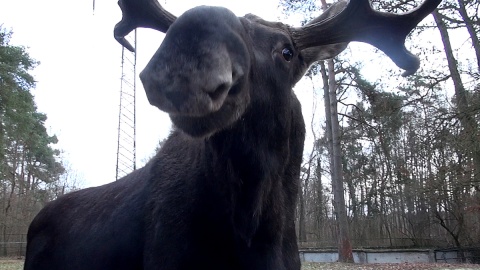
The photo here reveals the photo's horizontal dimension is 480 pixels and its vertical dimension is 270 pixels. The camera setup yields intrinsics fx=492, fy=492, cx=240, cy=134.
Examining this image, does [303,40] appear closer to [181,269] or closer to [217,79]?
[217,79]

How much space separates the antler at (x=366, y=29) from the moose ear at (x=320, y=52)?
0.65 feet

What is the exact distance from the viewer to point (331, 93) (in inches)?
996

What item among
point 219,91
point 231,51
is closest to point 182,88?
point 219,91

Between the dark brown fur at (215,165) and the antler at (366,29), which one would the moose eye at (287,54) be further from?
the antler at (366,29)

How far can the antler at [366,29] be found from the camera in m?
3.98

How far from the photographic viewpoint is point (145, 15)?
13.7ft

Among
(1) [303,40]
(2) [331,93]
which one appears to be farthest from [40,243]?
(2) [331,93]

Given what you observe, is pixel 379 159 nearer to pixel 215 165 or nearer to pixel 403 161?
pixel 403 161

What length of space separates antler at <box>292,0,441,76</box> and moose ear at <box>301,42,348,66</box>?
199 mm

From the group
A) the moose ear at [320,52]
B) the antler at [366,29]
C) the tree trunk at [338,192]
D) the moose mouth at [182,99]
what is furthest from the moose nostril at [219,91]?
the tree trunk at [338,192]

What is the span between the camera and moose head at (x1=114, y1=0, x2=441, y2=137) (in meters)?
2.36

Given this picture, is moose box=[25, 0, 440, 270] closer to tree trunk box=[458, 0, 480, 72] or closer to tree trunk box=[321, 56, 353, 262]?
tree trunk box=[458, 0, 480, 72]

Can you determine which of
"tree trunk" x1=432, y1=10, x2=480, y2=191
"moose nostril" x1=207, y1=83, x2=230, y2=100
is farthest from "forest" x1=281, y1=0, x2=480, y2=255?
"moose nostril" x1=207, y1=83, x2=230, y2=100

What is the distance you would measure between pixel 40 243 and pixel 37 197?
147 ft
